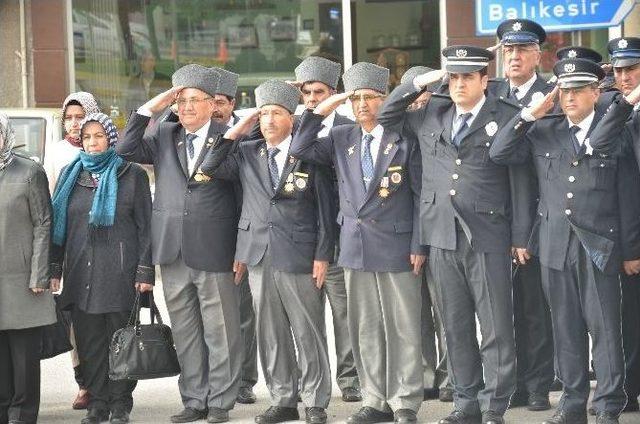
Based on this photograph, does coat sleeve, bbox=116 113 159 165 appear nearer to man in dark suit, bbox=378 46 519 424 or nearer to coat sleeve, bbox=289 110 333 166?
coat sleeve, bbox=289 110 333 166

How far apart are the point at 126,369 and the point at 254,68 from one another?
8.26 meters

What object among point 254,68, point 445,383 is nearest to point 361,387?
point 445,383

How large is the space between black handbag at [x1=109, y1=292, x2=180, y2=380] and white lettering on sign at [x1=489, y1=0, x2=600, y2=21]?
309 cm

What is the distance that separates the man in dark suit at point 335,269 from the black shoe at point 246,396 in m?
0.53

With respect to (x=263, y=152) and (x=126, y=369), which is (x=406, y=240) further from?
(x=126, y=369)

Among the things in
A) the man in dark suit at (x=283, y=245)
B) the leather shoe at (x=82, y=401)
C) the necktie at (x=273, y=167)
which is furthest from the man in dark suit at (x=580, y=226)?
the leather shoe at (x=82, y=401)

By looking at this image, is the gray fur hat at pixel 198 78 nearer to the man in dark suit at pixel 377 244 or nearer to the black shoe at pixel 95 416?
the man in dark suit at pixel 377 244

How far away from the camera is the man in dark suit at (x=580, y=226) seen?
26.3ft

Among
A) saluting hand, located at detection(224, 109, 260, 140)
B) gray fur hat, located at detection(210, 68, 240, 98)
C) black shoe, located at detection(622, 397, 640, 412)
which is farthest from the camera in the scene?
gray fur hat, located at detection(210, 68, 240, 98)

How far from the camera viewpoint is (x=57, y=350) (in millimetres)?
8922

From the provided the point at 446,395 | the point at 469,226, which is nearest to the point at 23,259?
the point at 469,226

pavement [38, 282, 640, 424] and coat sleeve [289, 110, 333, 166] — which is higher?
coat sleeve [289, 110, 333, 166]

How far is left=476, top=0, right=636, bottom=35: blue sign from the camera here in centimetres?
978

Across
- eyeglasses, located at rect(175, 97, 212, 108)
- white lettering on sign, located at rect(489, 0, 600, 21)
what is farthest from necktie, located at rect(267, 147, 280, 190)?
white lettering on sign, located at rect(489, 0, 600, 21)
